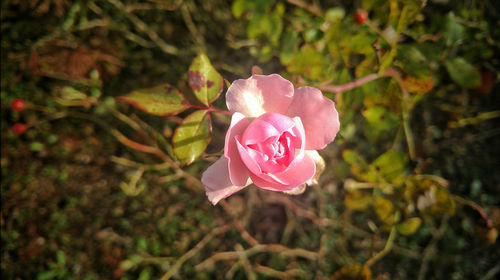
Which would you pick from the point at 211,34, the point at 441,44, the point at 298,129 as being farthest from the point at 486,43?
the point at 211,34

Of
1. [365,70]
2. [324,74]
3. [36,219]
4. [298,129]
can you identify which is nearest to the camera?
[298,129]

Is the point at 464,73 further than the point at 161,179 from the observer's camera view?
No

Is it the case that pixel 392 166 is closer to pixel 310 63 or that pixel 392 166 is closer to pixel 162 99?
pixel 310 63

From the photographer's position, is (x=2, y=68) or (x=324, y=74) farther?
(x=2, y=68)

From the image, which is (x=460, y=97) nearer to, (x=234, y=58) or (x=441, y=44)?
(x=441, y=44)

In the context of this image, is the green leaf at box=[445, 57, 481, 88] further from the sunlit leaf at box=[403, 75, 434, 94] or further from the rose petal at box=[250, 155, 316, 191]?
the rose petal at box=[250, 155, 316, 191]

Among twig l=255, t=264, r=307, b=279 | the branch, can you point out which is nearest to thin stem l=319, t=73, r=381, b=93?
the branch

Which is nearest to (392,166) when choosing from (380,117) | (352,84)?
(380,117)
